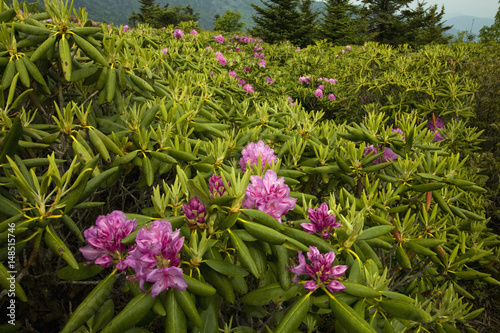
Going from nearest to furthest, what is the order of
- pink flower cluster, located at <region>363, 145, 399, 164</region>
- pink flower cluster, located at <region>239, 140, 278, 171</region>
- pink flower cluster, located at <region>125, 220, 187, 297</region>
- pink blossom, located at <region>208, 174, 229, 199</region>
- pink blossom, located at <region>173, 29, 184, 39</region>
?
pink flower cluster, located at <region>125, 220, 187, 297</region>
pink blossom, located at <region>208, 174, 229, 199</region>
pink flower cluster, located at <region>239, 140, 278, 171</region>
pink flower cluster, located at <region>363, 145, 399, 164</region>
pink blossom, located at <region>173, 29, 184, 39</region>

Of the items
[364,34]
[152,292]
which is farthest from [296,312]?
[364,34]

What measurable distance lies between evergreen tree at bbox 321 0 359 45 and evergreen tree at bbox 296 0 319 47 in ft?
2.56

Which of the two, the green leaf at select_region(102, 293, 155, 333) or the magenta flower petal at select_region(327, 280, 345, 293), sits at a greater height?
the magenta flower petal at select_region(327, 280, 345, 293)

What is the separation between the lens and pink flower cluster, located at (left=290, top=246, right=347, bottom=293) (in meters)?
0.95

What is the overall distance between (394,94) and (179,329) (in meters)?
4.26

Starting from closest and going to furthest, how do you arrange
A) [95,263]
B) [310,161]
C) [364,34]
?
1. [95,263]
2. [310,161]
3. [364,34]

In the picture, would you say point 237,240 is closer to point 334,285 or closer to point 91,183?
point 334,285

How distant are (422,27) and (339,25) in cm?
677

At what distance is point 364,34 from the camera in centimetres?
2216

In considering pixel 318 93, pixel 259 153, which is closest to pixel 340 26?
pixel 318 93

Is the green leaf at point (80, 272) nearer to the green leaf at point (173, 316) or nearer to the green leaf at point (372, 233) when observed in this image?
the green leaf at point (173, 316)

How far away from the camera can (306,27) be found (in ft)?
70.8

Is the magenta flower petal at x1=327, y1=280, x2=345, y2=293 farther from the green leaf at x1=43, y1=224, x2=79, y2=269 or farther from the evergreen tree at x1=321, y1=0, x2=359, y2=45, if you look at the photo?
the evergreen tree at x1=321, y1=0, x2=359, y2=45

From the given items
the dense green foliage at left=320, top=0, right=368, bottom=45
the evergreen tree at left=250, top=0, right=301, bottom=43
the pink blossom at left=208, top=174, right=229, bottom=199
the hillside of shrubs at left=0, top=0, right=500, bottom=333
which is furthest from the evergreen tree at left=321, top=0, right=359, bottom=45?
the pink blossom at left=208, top=174, right=229, bottom=199
